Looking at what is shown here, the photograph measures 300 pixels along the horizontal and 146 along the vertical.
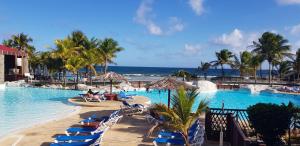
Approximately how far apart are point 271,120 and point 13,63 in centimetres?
3972

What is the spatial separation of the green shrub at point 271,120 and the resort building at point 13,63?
112ft

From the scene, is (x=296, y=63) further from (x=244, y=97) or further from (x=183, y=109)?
(x=183, y=109)

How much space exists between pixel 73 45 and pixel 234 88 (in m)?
20.6

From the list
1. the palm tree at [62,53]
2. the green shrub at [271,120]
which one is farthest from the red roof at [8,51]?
the green shrub at [271,120]

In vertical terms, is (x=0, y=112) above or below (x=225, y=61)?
below

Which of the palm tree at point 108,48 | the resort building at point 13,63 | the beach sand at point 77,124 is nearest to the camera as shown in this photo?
the beach sand at point 77,124

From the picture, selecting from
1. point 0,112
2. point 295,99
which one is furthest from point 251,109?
point 295,99

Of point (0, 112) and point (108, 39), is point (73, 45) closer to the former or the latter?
point (108, 39)

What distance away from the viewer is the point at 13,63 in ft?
139

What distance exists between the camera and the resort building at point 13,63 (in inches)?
1512

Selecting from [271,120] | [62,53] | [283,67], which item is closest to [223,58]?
[283,67]

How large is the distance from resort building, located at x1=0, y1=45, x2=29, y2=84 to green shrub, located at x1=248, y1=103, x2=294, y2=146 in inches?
1339

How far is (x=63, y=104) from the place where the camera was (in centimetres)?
2184

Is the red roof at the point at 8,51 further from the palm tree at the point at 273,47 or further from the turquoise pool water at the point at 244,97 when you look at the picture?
the palm tree at the point at 273,47
